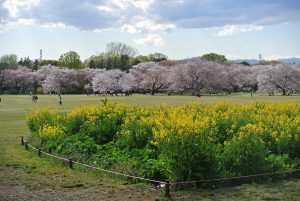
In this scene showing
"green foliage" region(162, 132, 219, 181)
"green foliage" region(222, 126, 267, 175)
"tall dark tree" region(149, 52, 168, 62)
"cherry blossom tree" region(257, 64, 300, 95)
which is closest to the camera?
"green foliage" region(162, 132, 219, 181)

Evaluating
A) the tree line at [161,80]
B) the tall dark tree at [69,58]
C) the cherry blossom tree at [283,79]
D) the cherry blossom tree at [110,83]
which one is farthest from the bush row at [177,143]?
the tall dark tree at [69,58]

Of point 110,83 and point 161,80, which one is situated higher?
point 161,80

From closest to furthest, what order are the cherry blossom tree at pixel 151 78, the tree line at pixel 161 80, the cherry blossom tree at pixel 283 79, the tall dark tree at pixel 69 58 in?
the cherry blossom tree at pixel 283 79 → the tree line at pixel 161 80 → the cherry blossom tree at pixel 151 78 → the tall dark tree at pixel 69 58

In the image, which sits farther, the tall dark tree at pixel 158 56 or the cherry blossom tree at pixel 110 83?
the tall dark tree at pixel 158 56

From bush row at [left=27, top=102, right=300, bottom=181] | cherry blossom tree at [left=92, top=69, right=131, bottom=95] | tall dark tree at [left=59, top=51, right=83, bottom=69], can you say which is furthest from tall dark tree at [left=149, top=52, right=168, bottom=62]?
bush row at [left=27, top=102, right=300, bottom=181]

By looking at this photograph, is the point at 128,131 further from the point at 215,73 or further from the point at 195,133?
the point at 215,73

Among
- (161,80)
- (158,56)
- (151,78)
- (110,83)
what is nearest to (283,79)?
(161,80)

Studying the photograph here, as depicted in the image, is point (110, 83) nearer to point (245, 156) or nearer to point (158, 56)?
point (158, 56)

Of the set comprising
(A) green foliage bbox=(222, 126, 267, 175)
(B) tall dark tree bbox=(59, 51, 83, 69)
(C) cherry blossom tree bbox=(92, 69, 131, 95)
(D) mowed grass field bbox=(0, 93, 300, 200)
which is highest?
(B) tall dark tree bbox=(59, 51, 83, 69)

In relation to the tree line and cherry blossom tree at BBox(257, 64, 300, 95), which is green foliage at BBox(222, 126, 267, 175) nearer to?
the tree line

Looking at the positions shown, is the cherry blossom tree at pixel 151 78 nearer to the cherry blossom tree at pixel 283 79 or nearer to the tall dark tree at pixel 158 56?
the cherry blossom tree at pixel 283 79

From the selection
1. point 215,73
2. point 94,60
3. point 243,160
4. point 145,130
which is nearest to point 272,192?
point 243,160

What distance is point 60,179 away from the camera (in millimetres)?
10914

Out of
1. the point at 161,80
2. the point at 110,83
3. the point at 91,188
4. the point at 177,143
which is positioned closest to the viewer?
the point at 177,143
